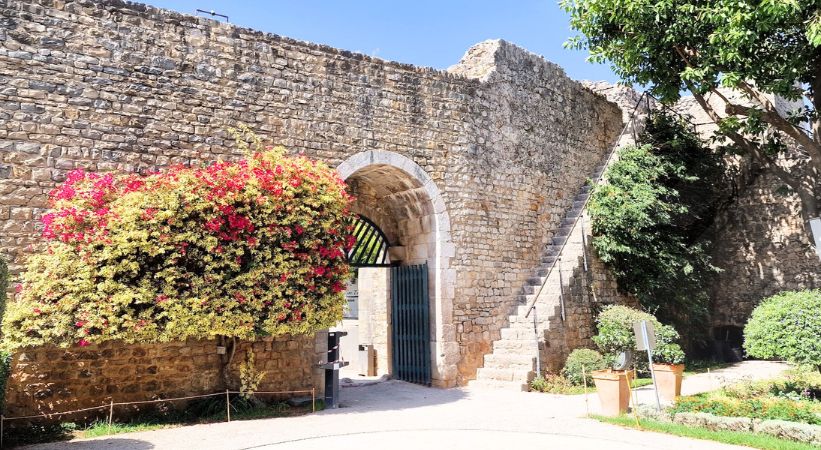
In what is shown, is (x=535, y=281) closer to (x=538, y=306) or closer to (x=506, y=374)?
(x=538, y=306)

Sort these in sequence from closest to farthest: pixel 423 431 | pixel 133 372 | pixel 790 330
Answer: pixel 423 431
pixel 133 372
pixel 790 330

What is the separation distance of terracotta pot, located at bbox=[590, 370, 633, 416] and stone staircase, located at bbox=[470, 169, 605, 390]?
7.48 feet

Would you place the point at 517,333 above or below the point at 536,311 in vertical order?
below

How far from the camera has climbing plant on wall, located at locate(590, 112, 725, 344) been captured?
12117 mm

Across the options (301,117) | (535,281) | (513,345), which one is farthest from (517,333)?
(301,117)

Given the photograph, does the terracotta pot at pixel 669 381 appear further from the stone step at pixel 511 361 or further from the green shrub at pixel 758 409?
the stone step at pixel 511 361

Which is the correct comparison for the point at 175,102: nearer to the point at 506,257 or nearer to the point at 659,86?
the point at 506,257

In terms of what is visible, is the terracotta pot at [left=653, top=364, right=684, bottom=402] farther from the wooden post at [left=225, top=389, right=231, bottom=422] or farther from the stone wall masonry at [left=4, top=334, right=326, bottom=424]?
the wooden post at [left=225, top=389, right=231, bottom=422]

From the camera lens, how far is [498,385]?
33.0 ft

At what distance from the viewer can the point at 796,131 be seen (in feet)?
35.1

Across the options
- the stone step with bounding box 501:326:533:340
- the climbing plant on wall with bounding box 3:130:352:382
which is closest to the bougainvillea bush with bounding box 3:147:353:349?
the climbing plant on wall with bounding box 3:130:352:382

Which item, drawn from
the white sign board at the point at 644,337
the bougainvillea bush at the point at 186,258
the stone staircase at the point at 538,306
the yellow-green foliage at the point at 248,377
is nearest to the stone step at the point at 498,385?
the stone staircase at the point at 538,306

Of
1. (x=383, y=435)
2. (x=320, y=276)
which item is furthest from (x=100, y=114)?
(x=383, y=435)

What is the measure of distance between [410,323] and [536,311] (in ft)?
7.64
